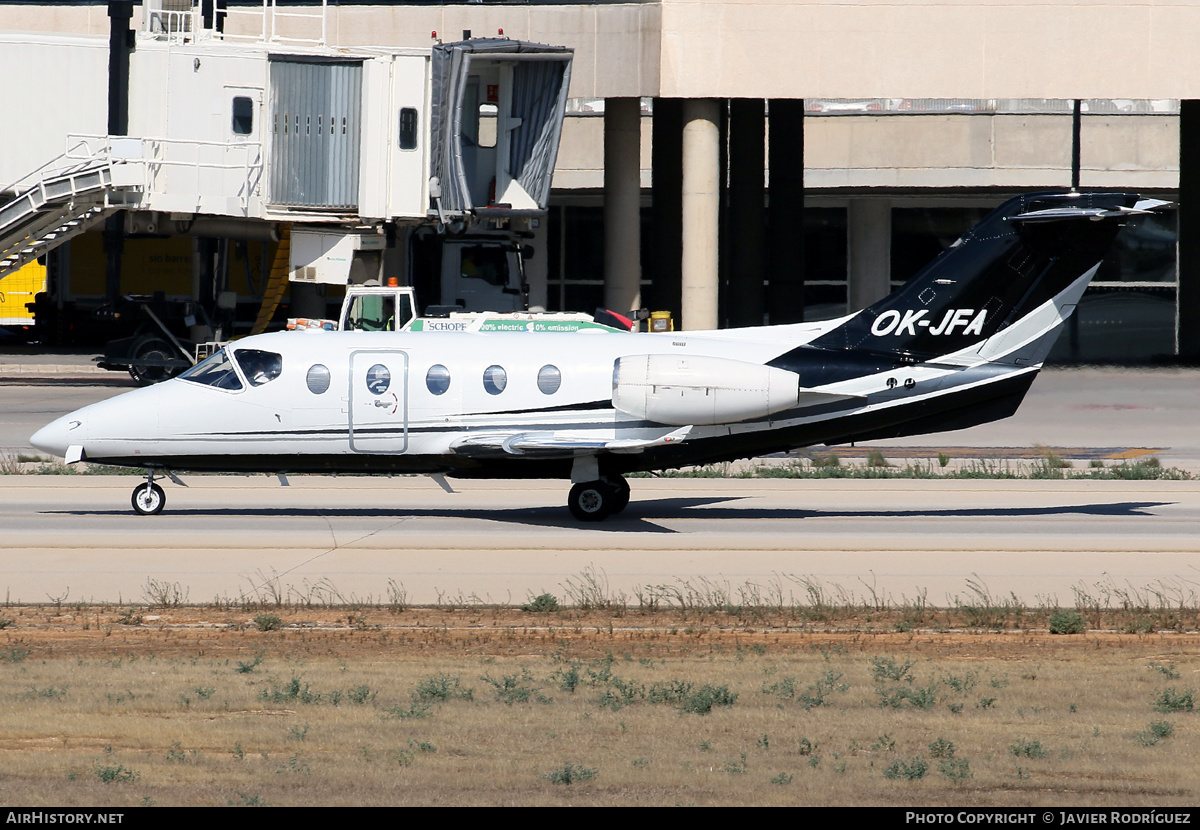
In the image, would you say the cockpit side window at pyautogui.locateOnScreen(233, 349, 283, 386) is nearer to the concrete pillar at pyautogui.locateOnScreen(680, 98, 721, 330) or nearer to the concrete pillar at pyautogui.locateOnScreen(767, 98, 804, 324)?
the concrete pillar at pyautogui.locateOnScreen(680, 98, 721, 330)

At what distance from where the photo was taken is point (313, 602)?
49.2ft

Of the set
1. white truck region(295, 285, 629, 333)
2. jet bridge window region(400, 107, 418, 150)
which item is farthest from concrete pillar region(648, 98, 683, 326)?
white truck region(295, 285, 629, 333)

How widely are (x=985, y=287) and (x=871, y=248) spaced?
150 feet

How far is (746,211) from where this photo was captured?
5356cm

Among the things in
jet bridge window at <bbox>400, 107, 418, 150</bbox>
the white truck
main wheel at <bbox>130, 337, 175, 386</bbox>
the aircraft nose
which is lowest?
the aircraft nose

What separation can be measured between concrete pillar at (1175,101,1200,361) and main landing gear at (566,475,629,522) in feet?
118

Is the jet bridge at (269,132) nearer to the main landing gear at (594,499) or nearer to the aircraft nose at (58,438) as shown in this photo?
the aircraft nose at (58,438)

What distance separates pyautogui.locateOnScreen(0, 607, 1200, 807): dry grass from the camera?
8.76 meters

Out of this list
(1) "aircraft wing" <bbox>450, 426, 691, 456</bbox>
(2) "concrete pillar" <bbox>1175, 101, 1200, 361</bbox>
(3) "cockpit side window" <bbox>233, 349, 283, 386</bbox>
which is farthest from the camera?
(2) "concrete pillar" <bbox>1175, 101, 1200, 361</bbox>

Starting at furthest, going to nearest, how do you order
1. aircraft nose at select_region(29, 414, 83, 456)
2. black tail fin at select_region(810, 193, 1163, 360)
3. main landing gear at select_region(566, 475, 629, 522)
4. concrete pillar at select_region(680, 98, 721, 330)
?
concrete pillar at select_region(680, 98, 721, 330), main landing gear at select_region(566, 475, 629, 522), black tail fin at select_region(810, 193, 1163, 360), aircraft nose at select_region(29, 414, 83, 456)

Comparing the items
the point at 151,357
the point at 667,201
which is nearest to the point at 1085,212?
the point at 151,357

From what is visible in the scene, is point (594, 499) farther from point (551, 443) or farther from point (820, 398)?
point (820, 398)

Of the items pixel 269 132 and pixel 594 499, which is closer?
pixel 594 499

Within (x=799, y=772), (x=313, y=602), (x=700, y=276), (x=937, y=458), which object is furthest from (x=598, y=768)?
(x=700, y=276)
